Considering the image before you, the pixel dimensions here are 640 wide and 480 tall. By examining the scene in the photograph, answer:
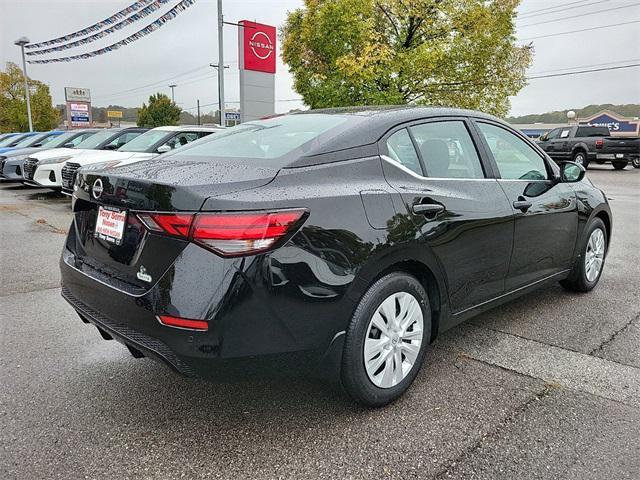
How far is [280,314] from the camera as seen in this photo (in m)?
2.17

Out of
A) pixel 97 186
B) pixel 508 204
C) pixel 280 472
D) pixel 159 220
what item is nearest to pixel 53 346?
pixel 97 186

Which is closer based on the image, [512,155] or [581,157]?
[512,155]

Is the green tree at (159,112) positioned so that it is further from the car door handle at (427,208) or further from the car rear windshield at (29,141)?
the car door handle at (427,208)

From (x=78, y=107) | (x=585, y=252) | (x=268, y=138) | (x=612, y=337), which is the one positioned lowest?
(x=612, y=337)

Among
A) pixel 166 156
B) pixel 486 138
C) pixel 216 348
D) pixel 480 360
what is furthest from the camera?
pixel 486 138

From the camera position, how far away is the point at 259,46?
17.4m

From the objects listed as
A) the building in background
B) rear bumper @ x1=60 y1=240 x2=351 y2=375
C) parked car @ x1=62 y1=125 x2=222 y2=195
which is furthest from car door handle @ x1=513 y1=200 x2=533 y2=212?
the building in background

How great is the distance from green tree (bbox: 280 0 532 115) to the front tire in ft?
51.0

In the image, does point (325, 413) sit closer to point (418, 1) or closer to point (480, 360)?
point (480, 360)

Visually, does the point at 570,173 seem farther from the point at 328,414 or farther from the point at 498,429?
the point at 328,414

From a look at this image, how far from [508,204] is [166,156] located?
221 centimetres

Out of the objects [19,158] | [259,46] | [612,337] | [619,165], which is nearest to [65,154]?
[19,158]

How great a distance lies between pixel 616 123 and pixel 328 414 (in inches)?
2074

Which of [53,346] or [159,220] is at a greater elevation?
[159,220]
